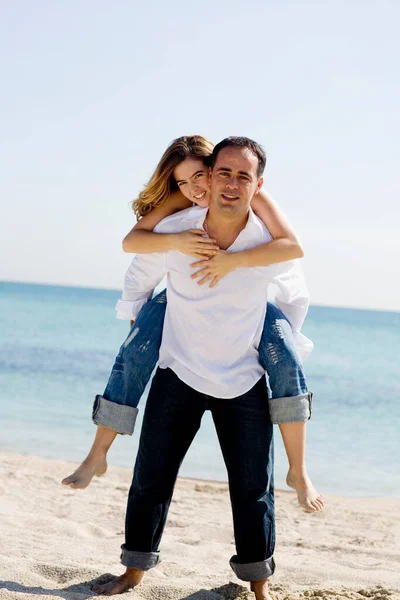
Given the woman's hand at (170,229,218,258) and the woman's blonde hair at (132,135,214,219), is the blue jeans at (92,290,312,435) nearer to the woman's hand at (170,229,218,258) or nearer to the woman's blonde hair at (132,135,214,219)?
the woman's hand at (170,229,218,258)

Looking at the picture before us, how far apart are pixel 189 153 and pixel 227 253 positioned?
0.73 m

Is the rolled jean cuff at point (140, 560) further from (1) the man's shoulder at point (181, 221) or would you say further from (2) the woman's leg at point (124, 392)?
(1) the man's shoulder at point (181, 221)

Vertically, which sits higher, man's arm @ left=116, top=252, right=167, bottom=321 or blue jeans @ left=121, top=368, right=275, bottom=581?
man's arm @ left=116, top=252, right=167, bottom=321

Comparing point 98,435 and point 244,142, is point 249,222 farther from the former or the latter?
point 98,435

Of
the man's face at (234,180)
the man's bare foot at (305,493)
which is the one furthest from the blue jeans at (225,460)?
the man's face at (234,180)

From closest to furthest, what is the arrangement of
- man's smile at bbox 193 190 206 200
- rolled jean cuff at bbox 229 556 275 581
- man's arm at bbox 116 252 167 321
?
rolled jean cuff at bbox 229 556 275 581, man's arm at bbox 116 252 167 321, man's smile at bbox 193 190 206 200

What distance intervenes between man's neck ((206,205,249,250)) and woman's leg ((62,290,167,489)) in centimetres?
46

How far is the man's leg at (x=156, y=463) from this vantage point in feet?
11.6

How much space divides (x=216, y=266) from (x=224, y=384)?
1.72ft

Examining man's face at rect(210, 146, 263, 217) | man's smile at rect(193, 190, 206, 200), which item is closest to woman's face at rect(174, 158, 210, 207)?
man's smile at rect(193, 190, 206, 200)

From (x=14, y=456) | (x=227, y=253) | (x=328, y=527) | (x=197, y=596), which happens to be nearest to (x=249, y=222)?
(x=227, y=253)

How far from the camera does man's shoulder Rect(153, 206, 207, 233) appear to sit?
3.69 m

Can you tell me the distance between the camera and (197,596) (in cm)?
372

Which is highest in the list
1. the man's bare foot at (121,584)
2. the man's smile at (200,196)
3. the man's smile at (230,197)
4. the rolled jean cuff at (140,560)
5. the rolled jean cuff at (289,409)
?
the man's smile at (230,197)
